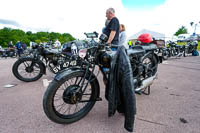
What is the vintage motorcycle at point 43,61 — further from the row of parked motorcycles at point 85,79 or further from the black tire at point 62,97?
the black tire at point 62,97

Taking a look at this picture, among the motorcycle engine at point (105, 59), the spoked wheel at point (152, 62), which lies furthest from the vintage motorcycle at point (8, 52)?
the spoked wheel at point (152, 62)

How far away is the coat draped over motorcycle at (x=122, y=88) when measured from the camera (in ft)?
4.03

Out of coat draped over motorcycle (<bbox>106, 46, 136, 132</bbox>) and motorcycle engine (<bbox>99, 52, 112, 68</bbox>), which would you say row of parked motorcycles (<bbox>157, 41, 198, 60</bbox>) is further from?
coat draped over motorcycle (<bbox>106, 46, 136, 132</bbox>)

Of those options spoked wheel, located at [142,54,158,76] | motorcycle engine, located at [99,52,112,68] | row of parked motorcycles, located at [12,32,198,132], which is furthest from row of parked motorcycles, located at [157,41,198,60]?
motorcycle engine, located at [99,52,112,68]

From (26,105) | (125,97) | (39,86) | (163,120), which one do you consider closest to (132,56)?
(125,97)

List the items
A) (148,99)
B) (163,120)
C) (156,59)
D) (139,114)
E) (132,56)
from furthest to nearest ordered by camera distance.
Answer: (156,59) → (148,99) → (132,56) → (139,114) → (163,120)

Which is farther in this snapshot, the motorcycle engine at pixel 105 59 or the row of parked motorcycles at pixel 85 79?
the motorcycle engine at pixel 105 59

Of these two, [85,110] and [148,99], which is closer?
[85,110]

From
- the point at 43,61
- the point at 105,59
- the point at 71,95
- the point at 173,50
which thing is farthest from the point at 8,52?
the point at 173,50

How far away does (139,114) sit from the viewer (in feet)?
5.46

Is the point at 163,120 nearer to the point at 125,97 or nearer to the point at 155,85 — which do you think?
the point at 125,97

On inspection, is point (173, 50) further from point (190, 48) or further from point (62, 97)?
point (62, 97)

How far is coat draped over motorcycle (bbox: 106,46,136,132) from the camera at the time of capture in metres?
1.23

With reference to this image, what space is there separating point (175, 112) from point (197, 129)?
34 centimetres
